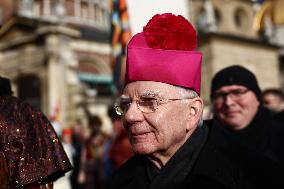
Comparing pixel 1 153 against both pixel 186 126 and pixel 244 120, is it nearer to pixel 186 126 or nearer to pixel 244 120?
pixel 186 126

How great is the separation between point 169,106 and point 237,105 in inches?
60.2

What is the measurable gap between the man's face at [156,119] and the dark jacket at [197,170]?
9cm

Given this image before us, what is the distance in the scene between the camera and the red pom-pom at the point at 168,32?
2.23 meters

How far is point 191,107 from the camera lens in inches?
89.4

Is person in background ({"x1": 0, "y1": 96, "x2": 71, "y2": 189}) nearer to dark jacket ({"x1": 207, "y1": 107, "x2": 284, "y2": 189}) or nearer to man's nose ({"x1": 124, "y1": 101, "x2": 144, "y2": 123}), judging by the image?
man's nose ({"x1": 124, "y1": 101, "x2": 144, "y2": 123})

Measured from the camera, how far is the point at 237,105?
11.8 ft

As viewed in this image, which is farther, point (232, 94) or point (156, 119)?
point (232, 94)

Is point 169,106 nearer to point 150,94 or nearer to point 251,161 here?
point 150,94

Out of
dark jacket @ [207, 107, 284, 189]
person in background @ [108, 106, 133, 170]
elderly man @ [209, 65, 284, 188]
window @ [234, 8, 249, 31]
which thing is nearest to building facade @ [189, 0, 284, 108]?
window @ [234, 8, 249, 31]

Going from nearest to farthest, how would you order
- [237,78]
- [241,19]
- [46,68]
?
[237,78] → [46,68] → [241,19]

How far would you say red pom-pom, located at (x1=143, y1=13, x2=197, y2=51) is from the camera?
7.30 ft

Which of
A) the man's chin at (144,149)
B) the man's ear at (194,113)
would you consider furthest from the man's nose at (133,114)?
the man's ear at (194,113)

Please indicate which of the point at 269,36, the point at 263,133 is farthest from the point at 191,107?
the point at 269,36

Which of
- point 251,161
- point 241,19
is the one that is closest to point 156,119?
point 251,161
